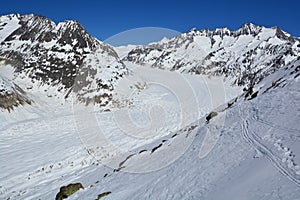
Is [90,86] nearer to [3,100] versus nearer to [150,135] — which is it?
[3,100]

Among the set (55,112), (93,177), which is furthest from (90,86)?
(93,177)

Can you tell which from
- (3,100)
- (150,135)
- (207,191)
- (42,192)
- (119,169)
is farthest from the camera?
(3,100)

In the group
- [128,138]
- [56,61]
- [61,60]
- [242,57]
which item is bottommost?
[128,138]

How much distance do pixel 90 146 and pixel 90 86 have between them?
21941 mm

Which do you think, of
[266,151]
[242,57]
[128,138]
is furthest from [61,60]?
[242,57]

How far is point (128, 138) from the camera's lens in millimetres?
22250

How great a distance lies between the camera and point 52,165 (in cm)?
1719

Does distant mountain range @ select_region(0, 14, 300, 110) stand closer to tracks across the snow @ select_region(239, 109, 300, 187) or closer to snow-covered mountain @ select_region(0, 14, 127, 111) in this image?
snow-covered mountain @ select_region(0, 14, 127, 111)

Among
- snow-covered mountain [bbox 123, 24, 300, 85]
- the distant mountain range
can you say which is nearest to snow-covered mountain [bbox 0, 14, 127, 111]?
the distant mountain range

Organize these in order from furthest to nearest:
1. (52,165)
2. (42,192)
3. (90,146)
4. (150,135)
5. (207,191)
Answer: (150,135) < (90,146) < (52,165) < (42,192) < (207,191)

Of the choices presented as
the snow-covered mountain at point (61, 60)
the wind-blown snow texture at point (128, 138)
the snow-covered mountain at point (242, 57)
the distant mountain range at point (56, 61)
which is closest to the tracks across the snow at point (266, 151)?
the wind-blown snow texture at point (128, 138)

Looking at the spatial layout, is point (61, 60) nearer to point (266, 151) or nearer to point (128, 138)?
point (128, 138)

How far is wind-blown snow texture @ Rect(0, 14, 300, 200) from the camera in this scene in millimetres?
8555

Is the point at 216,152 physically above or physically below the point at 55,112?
below
